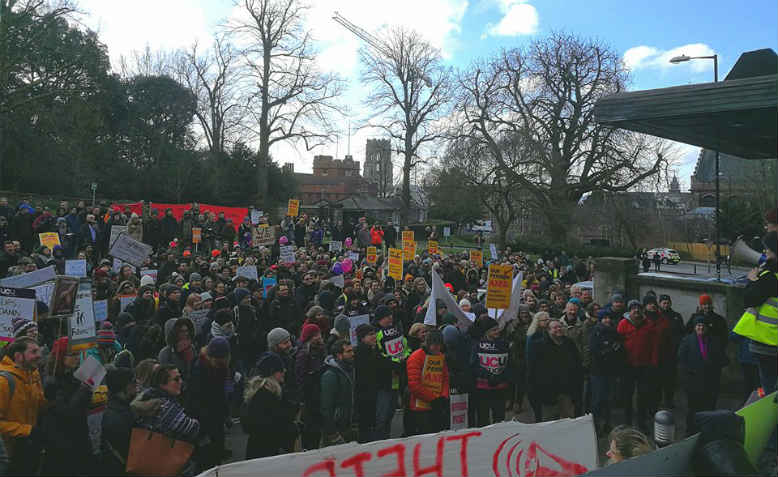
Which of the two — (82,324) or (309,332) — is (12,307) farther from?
(309,332)

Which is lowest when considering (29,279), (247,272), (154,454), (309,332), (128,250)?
(154,454)

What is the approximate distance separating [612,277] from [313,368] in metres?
6.39

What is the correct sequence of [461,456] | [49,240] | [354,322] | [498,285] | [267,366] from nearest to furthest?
[461,456]
[267,366]
[354,322]
[498,285]
[49,240]

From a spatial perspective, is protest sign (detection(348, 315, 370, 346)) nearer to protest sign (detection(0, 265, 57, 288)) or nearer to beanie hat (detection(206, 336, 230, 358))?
beanie hat (detection(206, 336, 230, 358))

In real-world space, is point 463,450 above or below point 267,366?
below

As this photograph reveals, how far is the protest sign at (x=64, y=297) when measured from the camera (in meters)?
5.66

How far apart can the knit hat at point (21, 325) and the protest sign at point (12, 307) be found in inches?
1.2

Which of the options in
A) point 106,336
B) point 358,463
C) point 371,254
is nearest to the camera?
point 358,463

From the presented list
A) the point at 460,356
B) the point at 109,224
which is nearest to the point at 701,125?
the point at 460,356

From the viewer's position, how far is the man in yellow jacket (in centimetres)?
442

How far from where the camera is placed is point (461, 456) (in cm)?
407

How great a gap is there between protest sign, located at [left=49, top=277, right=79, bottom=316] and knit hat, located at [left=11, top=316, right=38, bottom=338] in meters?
0.21

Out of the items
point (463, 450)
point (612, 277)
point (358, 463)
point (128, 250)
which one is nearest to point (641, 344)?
point (612, 277)

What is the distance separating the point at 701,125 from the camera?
7.79 m
